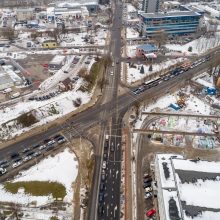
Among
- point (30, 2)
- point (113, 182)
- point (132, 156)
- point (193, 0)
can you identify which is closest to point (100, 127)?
point (132, 156)

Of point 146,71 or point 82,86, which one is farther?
point 146,71

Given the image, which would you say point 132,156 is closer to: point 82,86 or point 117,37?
point 82,86

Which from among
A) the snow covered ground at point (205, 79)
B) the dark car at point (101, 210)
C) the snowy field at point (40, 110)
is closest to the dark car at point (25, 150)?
the snowy field at point (40, 110)

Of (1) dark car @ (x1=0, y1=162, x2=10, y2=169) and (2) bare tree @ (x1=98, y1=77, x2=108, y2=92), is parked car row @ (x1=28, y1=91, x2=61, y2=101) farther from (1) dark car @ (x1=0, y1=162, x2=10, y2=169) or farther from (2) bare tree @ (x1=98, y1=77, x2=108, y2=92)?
(1) dark car @ (x1=0, y1=162, x2=10, y2=169)

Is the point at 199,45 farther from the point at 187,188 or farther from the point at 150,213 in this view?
the point at 150,213

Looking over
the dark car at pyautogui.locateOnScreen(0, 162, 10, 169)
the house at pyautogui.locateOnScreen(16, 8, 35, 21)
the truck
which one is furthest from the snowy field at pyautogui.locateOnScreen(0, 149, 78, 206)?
the house at pyautogui.locateOnScreen(16, 8, 35, 21)

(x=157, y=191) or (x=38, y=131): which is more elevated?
(x=38, y=131)

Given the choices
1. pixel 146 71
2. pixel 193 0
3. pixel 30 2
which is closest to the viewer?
pixel 146 71
